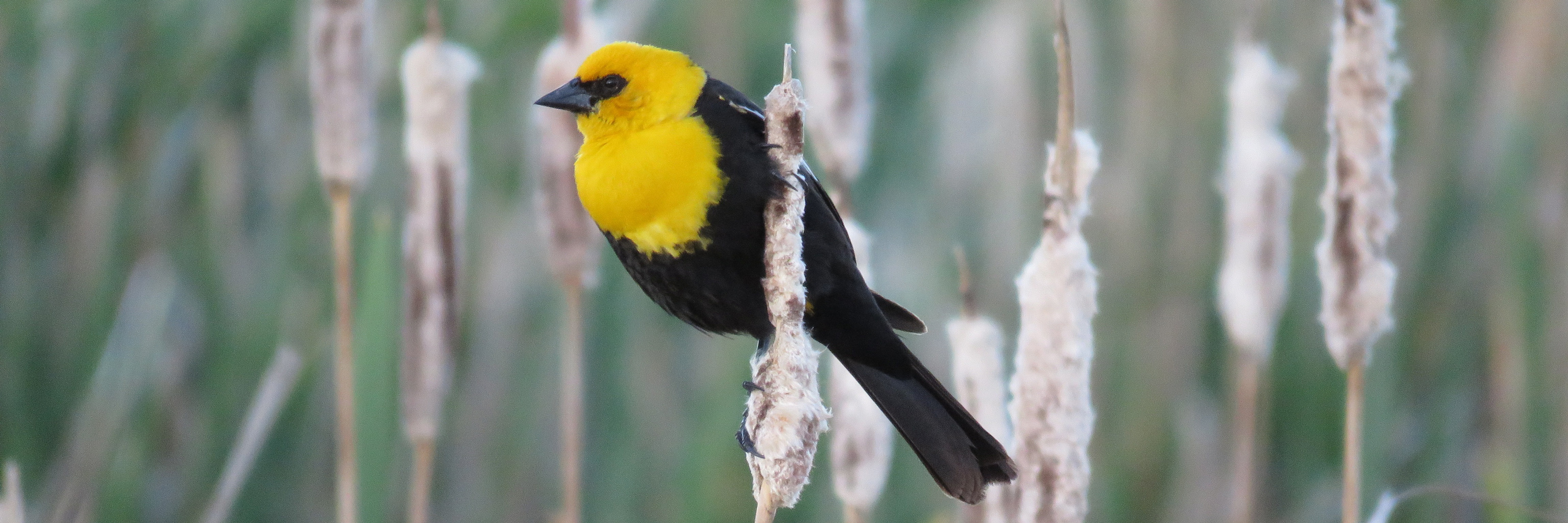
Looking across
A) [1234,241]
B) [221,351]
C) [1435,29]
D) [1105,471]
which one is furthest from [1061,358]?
[221,351]

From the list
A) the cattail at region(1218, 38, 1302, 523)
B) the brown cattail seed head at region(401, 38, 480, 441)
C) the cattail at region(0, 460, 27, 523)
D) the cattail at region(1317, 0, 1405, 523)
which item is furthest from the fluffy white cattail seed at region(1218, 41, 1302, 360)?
the cattail at region(0, 460, 27, 523)

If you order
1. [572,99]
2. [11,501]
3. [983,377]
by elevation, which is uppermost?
[572,99]

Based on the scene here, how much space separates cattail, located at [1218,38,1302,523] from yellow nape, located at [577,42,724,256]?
27.6 inches

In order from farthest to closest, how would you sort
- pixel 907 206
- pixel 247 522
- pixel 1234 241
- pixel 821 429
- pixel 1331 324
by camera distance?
pixel 907 206
pixel 247 522
pixel 1234 241
pixel 1331 324
pixel 821 429

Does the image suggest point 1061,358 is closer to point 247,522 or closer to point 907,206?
point 907,206

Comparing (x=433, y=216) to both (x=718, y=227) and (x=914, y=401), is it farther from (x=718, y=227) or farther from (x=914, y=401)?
(x=914, y=401)

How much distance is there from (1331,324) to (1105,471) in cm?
72

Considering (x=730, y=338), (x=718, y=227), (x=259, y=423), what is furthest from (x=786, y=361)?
(x=730, y=338)

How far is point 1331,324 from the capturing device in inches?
48.5

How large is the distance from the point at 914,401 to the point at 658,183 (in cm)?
33

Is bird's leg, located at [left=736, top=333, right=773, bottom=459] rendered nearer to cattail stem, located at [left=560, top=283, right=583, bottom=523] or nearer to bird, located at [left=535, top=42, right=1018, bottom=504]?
bird, located at [left=535, top=42, right=1018, bottom=504]

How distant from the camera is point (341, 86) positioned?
1.36 metres

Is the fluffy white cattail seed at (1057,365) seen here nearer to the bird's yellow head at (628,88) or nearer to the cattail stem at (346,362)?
the bird's yellow head at (628,88)

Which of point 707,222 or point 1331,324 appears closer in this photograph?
point 707,222
